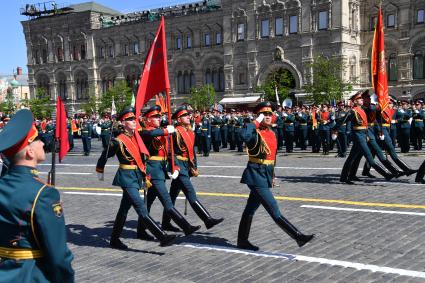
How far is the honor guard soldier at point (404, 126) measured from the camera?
57.5ft

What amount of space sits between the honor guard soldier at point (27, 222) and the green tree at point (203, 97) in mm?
44431

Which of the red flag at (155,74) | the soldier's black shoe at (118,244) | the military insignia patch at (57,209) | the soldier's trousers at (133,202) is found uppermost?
the red flag at (155,74)

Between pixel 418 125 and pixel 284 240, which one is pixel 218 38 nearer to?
pixel 418 125

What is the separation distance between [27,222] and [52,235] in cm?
17

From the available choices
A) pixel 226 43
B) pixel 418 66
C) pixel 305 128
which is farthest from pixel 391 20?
pixel 305 128

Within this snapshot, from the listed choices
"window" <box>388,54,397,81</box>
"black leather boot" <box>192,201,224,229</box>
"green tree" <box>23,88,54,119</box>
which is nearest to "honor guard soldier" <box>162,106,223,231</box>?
"black leather boot" <box>192,201,224,229</box>

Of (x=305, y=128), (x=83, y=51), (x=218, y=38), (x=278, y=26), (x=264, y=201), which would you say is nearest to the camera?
(x=264, y=201)

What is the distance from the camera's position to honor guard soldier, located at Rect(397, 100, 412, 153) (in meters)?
17.5

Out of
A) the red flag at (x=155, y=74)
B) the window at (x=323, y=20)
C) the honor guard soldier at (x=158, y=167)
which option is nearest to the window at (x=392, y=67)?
the window at (x=323, y=20)

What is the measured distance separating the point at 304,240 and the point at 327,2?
38.4m

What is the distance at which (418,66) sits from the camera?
133ft

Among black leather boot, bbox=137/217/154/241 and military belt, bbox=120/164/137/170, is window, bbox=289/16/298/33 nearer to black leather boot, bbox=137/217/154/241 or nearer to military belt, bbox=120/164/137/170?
black leather boot, bbox=137/217/154/241

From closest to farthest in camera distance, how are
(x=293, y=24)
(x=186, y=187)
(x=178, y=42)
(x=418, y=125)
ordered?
1. (x=186, y=187)
2. (x=418, y=125)
3. (x=293, y=24)
4. (x=178, y=42)

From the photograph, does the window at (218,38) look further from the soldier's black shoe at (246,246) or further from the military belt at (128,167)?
the soldier's black shoe at (246,246)
